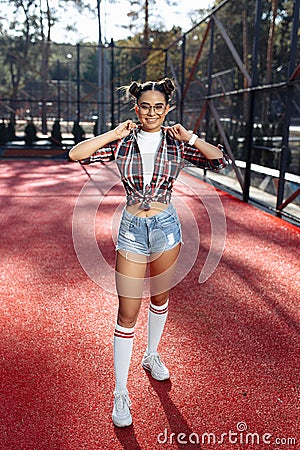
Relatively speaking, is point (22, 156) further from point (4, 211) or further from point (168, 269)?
point (168, 269)

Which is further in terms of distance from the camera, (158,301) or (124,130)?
(158,301)

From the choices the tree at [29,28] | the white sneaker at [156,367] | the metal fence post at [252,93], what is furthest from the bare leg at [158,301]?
the tree at [29,28]

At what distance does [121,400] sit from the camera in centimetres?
236

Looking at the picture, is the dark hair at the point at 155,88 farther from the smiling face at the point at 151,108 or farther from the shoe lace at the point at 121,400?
the shoe lace at the point at 121,400

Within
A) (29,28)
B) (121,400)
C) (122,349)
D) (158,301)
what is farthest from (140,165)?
(29,28)

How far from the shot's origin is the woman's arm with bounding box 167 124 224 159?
7.36 feet

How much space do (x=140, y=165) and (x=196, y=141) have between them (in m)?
0.30

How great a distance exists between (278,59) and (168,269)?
2501 centimetres

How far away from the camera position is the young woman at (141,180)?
88.0 inches

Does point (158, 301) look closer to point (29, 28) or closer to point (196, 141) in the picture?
point (196, 141)

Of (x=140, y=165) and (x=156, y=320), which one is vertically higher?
(x=140, y=165)

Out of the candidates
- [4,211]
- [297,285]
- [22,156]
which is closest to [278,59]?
[22,156]

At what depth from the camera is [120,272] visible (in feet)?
7.54

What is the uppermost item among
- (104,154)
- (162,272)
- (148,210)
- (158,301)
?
(104,154)
